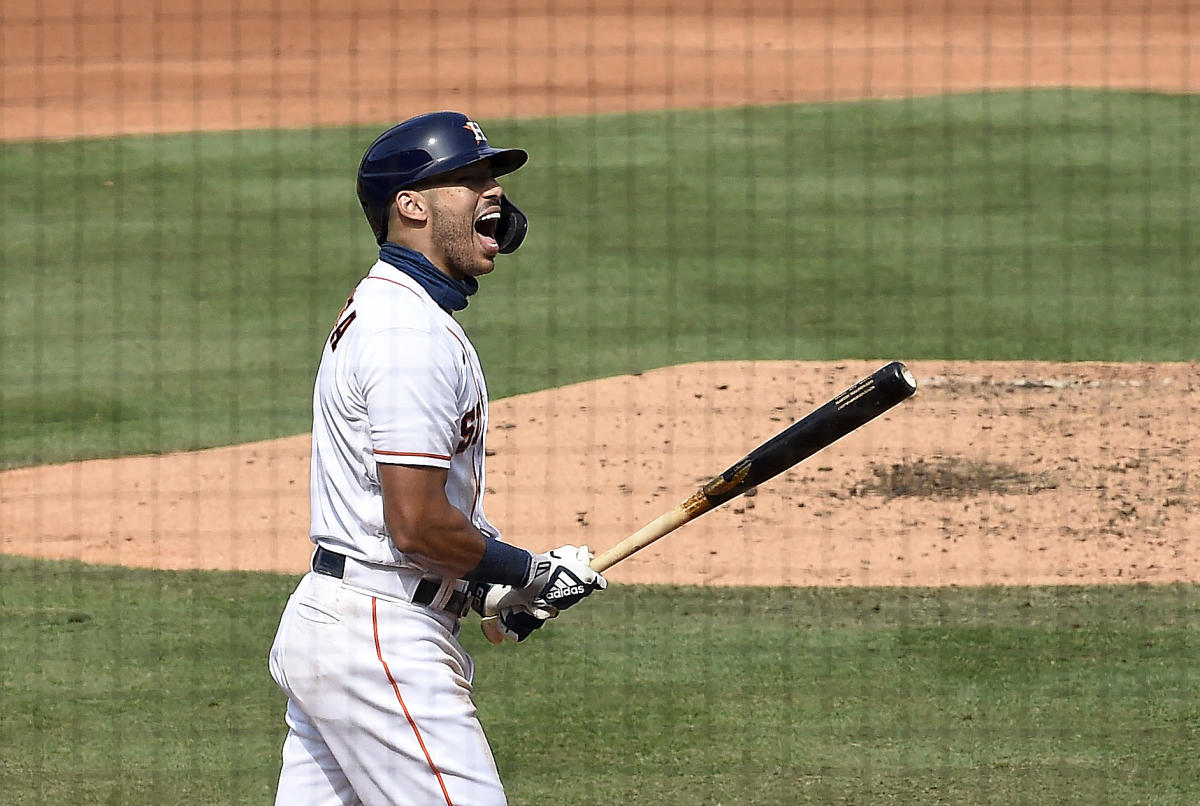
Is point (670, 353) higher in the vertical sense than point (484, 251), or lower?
higher

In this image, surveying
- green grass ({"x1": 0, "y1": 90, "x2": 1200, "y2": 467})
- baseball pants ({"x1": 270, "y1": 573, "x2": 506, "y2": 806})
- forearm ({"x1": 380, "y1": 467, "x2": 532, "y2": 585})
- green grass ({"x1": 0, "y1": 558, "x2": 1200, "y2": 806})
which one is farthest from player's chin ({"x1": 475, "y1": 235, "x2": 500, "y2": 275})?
green grass ({"x1": 0, "y1": 90, "x2": 1200, "y2": 467})

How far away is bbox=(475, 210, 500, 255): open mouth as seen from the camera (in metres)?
3.59

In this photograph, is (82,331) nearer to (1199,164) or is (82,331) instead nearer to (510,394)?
(510,394)

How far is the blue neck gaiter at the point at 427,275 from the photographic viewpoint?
3521 mm

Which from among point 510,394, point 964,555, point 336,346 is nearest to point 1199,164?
point 510,394

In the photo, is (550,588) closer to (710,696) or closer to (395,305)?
(395,305)

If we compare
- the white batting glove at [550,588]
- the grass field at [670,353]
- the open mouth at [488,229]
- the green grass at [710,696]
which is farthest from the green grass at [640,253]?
the open mouth at [488,229]

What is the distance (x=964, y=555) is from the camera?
755 cm

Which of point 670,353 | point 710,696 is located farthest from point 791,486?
point 670,353

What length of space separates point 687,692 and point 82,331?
24.9 feet

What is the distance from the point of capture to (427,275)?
3527 mm

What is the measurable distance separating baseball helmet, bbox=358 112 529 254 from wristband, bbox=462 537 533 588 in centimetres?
68

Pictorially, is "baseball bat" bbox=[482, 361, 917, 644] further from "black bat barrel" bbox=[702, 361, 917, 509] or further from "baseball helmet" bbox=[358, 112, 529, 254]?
"baseball helmet" bbox=[358, 112, 529, 254]

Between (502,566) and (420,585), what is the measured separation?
0.17 metres
